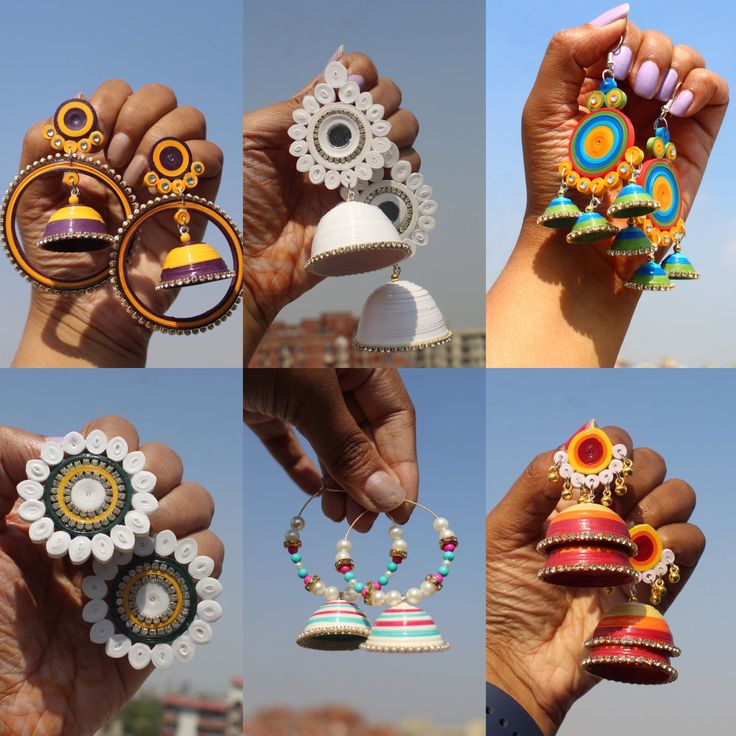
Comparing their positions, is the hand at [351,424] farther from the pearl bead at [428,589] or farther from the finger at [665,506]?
the finger at [665,506]

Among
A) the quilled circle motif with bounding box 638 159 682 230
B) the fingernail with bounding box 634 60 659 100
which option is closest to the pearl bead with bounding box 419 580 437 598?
the quilled circle motif with bounding box 638 159 682 230

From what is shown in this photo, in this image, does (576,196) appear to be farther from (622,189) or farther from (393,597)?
(393,597)

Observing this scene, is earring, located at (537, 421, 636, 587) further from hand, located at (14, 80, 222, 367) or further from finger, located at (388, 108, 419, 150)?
hand, located at (14, 80, 222, 367)

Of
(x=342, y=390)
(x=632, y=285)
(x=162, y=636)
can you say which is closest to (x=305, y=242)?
(x=342, y=390)

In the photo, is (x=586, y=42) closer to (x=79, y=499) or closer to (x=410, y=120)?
(x=410, y=120)

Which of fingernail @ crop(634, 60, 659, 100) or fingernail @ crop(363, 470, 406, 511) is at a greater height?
fingernail @ crop(634, 60, 659, 100)

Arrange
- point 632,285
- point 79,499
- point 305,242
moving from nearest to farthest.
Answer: point 79,499 < point 632,285 < point 305,242

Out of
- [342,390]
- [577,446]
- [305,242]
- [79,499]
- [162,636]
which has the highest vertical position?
[305,242]
